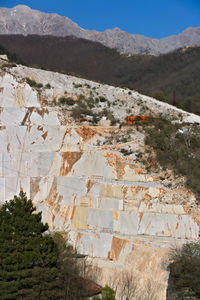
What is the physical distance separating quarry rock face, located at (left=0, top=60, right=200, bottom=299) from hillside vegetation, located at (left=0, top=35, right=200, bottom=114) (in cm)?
2825

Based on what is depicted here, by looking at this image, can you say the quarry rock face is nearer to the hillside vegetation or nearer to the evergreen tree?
the evergreen tree

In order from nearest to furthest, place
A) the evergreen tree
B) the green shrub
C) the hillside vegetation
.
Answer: the evergreen tree
the green shrub
the hillside vegetation

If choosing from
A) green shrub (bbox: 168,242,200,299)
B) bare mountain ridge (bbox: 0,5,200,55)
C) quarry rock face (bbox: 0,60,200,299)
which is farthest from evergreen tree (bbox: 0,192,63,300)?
bare mountain ridge (bbox: 0,5,200,55)

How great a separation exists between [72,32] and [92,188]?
196 feet

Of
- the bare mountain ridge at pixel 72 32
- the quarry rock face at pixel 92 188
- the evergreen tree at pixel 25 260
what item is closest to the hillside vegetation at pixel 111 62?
the bare mountain ridge at pixel 72 32

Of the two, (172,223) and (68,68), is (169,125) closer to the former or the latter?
(172,223)

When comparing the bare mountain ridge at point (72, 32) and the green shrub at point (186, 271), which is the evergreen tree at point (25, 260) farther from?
the bare mountain ridge at point (72, 32)

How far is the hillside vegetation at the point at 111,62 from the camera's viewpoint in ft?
184

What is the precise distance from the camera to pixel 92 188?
72.5 feet

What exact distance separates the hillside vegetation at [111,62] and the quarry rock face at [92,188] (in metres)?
28.3

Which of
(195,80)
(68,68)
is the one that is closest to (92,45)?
(68,68)

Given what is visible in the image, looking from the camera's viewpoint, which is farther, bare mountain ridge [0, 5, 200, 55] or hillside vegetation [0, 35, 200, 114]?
bare mountain ridge [0, 5, 200, 55]

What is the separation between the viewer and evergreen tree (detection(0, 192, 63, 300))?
14844 millimetres

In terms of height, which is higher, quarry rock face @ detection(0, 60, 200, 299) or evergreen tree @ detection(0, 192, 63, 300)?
quarry rock face @ detection(0, 60, 200, 299)
